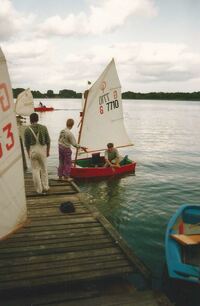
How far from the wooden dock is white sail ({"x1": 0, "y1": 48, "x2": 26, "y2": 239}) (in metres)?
0.49

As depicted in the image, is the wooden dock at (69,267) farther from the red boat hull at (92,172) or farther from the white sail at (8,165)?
the red boat hull at (92,172)

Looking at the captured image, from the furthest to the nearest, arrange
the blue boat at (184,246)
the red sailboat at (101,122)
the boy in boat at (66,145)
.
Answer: the red sailboat at (101,122), the boy in boat at (66,145), the blue boat at (184,246)

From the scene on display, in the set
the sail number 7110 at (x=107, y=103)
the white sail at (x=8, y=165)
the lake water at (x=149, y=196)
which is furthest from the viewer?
the sail number 7110 at (x=107, y=103)

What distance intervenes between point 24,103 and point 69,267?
1991cm

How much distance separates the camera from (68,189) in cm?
1196

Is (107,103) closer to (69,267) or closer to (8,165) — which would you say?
(69,267)

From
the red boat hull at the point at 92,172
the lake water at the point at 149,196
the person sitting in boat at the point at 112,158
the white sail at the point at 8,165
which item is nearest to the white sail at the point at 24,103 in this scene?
the lake water at the point at 149,196

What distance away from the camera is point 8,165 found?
4.74m

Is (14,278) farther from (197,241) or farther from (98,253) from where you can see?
(197,241)

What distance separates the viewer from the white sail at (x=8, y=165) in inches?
179

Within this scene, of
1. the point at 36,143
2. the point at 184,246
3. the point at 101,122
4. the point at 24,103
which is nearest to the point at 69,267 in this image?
the point at 184,246

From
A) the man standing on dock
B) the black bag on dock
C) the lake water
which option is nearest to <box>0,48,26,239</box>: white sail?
the black bag on dock

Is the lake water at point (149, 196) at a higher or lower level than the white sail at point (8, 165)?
lower

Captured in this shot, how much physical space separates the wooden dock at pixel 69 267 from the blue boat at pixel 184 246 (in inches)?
33.2
